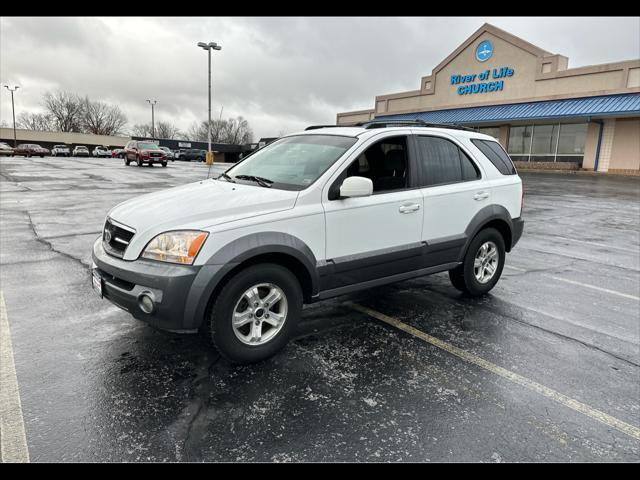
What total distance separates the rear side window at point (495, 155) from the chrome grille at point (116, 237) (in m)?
3.90

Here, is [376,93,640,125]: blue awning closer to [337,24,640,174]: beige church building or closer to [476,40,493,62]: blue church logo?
[337,24,640,174]: beige church building

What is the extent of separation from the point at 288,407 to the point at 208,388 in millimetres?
611

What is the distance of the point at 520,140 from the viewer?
34.5 metres

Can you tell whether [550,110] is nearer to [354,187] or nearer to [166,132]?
[354,187]

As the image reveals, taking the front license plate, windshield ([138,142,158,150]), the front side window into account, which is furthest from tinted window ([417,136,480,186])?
windshield ([138,142,158,150])

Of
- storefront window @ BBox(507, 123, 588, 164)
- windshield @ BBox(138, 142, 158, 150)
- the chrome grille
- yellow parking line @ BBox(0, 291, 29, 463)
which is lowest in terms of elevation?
yellow parking line @ BBox(0, 291, 29, 463)

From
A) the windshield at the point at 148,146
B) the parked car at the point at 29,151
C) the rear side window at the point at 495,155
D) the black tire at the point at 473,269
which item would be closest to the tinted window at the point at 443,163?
the rear side window at the point at 495,155

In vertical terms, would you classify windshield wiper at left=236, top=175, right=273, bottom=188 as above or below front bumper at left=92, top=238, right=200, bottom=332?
above

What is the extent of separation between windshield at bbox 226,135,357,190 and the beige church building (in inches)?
1127

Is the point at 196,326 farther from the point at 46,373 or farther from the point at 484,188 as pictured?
the point at 484,188

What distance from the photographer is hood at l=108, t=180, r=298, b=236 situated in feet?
10.7

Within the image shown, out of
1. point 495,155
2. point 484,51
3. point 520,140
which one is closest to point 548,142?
point 520,140

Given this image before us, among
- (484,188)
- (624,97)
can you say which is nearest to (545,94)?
(624,97)

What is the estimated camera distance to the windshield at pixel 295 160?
3.94 meters
